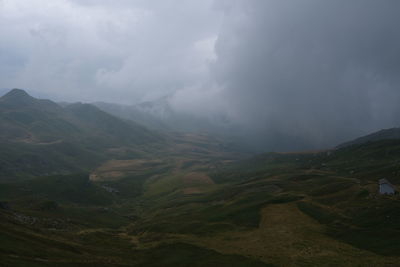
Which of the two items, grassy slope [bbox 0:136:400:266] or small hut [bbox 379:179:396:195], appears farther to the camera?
small hut [bbox 379:179:396:195]

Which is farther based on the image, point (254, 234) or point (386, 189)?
point (386, 189)

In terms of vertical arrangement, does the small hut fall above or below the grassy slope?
above

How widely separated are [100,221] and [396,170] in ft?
478

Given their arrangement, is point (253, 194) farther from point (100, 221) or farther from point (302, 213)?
point (100, 221)

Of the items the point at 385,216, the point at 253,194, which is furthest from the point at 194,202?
the point at 385,216

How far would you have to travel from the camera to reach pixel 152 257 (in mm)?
84250

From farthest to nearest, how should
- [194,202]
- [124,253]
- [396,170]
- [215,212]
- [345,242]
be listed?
[194,202] → [396,170] → [215,212] → [124,253] → [345,242]

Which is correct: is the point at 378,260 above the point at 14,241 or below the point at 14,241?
below

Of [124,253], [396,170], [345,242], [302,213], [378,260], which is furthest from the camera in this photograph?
[396,170]

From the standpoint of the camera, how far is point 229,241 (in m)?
94.1

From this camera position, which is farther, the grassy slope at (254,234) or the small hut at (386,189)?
the small hut at (386,189)

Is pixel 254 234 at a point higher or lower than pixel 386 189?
lower

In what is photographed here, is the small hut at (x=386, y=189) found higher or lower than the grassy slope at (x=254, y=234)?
higher

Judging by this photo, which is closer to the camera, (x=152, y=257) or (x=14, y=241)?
(x=14, y=241)
